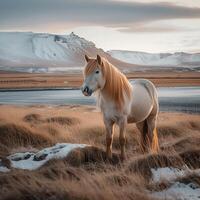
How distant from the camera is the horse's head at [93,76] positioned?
8.34 meters

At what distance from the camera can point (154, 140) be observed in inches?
412

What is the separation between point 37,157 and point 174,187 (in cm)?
318

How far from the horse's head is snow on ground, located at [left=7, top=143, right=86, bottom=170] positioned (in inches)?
43.9

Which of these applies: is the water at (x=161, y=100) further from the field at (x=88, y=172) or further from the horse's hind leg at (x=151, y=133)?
the field at (x=88, y=172)

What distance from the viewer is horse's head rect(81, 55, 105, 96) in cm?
834

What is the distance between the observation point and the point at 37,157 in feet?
27.6

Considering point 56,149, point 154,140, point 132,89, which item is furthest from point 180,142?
point 56,149

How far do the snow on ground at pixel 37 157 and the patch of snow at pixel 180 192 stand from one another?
110 inches

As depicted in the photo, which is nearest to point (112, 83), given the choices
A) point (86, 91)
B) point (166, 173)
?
point (86, 91)

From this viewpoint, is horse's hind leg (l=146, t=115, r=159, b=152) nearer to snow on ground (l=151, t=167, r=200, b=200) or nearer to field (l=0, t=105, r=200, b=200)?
field (l=0, t=105, r=200, b=200)

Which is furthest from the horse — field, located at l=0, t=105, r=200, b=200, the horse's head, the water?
the water

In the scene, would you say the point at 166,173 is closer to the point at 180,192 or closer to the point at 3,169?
the point at 180,192

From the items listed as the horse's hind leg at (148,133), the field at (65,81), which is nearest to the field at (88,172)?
the horse's hind leg at (148,133)

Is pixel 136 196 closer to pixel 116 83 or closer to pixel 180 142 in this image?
pixel 116 83
